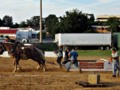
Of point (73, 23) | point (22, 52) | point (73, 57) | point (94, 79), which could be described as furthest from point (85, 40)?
point (94, 79)

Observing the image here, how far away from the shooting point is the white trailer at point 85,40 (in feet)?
229

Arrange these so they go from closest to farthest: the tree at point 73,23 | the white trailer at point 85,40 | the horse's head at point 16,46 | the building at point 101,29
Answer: the horse's head at point 16,46 < the white trailer at point 85,40 < the tree at point 73,23 < the building at point 101,29

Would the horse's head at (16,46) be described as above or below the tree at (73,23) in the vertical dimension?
above

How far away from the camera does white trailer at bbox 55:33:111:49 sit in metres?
69.9

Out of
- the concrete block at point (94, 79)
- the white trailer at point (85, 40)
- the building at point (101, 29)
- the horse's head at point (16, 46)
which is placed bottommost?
the building at point (101, 29)

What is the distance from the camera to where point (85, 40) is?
70.1m

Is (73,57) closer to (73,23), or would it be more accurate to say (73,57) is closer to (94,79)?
(94,79)

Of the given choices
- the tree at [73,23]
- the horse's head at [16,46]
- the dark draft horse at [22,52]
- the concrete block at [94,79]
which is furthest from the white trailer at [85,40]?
the concrete block at [94,79]

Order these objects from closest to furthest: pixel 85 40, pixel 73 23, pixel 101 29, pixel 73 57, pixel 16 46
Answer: pixel 73 57 → pixel 16 46 → pixel 85 40 → pixel 73 23 → pixel 101 29

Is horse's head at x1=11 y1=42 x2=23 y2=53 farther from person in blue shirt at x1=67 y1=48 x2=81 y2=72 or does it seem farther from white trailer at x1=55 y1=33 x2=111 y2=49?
white trailer at x1=55 y1=33 x2=111 y2=49

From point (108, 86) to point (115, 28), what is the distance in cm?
10188

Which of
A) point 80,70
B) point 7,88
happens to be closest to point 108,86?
point 7,88

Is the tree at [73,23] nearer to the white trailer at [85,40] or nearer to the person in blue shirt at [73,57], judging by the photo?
the white trailer at [85,40]

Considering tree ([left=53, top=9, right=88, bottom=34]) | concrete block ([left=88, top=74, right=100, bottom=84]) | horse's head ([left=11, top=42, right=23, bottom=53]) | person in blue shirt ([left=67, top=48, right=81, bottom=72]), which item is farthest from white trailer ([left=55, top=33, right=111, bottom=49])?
concrete block ([left=88, top=74, right=100, bottom=84])
